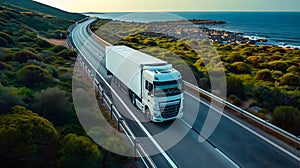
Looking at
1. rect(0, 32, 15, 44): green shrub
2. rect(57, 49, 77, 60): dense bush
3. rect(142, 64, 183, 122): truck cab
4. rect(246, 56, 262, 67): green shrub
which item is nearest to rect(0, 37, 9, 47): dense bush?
rect(0, 32, 15, 44): green shrub

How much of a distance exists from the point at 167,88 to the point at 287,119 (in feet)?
23.1

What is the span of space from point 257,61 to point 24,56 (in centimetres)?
2954

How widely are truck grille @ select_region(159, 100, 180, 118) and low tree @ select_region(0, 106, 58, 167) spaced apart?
235 inches

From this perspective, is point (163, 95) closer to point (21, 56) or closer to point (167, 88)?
point (167, 88)

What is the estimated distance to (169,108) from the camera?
43.5 feet

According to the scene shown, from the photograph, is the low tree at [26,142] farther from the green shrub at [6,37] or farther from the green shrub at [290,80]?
the green shrub at [6,37]

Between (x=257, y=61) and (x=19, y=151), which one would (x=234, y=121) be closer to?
(x=19, y=151)

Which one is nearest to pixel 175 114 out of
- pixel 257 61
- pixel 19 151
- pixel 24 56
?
pixel 19 151

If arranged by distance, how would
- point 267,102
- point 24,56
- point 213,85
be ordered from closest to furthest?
point 267,102
point 213,85
point 24,56

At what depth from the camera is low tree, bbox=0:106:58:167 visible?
8102 millimetres

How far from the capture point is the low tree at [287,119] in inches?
512

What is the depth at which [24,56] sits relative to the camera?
24.0 metres

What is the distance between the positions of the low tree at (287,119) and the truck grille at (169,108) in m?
5.76

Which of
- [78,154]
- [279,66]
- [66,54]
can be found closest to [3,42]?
[66,54]
